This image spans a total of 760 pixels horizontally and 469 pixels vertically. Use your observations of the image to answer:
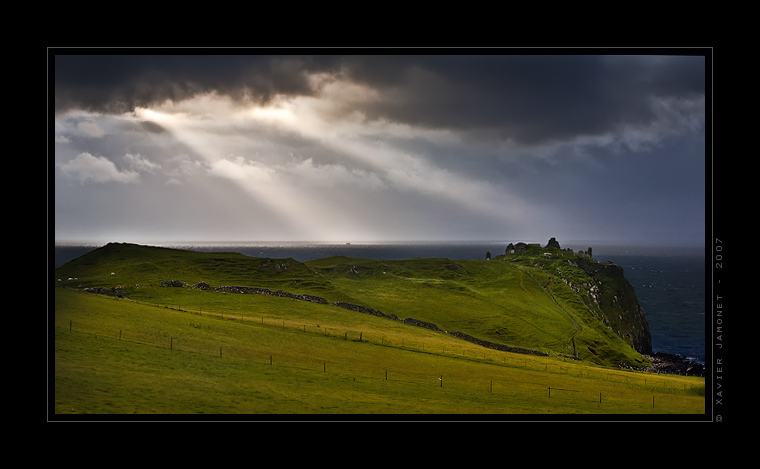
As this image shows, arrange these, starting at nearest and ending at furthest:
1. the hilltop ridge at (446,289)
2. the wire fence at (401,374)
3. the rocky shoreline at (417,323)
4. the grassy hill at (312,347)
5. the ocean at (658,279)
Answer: the grassy hill at (312,347), the wire fence at (401,374), the rocky shoreline at (417,323), the hilltop ridge at (446,289), the ocean at (658,279)

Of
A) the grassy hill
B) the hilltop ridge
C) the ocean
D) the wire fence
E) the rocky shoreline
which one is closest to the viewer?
the grassy hill

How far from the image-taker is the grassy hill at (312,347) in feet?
64.4

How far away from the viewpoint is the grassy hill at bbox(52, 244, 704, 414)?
1962 cm

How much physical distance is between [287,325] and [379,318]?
15752 mm

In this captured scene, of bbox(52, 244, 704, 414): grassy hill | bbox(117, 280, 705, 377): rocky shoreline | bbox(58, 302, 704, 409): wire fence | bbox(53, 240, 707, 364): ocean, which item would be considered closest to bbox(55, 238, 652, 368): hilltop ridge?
bbox(117, 280, 705, 377): rocky shoreline

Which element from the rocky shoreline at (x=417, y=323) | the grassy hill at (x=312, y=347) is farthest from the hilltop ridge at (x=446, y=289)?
the grassy hill at (x=312, y=347)

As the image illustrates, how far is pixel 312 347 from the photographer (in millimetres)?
30500

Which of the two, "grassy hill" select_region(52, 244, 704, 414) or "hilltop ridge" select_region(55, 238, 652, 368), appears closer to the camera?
"grassy hill" select_region(52, 244, 704, 414)

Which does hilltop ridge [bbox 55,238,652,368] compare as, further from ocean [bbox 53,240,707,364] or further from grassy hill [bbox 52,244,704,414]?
ocean [bbox 53,240,707,364]

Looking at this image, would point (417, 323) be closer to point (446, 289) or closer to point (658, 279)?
point (446, 289)

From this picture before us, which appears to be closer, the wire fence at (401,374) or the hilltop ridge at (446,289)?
the wire fence at (401,374)

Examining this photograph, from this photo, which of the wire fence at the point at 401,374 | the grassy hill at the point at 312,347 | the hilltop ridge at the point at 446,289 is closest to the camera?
the grassy hill at the point at 312,347

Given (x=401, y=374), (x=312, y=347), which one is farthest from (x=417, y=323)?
(x=401, y=374)

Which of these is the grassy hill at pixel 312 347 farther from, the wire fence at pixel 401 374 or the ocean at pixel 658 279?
the ocean at pixel 658 279
